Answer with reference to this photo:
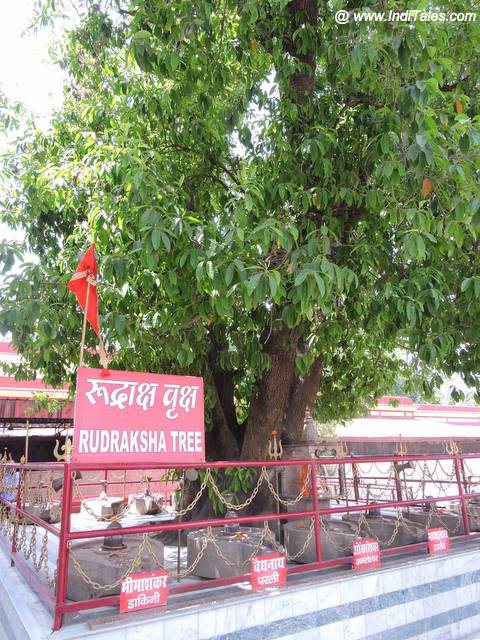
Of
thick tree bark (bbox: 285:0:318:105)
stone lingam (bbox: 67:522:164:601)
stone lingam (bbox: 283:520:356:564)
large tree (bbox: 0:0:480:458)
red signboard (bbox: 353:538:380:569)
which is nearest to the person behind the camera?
large tree (bbox: 0:0:480:458)

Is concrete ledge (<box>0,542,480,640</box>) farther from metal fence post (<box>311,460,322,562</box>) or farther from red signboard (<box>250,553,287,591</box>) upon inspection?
metal fence post (<box>311,460,322,562</box>)

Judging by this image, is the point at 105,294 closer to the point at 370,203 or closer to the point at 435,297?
the point at 370,203

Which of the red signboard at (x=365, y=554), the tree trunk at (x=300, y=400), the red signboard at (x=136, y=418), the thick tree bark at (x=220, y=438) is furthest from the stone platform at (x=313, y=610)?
the thick tree bark at (x=220, y=438)

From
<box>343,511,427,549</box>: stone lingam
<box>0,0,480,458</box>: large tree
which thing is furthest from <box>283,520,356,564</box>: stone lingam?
<box>0,0,480,458</box>: large tree

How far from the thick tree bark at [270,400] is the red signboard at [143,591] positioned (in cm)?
308

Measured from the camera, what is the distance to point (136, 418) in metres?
3.93

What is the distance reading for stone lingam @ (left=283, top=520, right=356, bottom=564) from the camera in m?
5.78

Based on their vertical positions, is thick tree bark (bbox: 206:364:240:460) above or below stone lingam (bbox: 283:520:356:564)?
above

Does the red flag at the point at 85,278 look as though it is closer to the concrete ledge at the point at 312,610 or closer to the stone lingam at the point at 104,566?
the stone lingam at the point at 104,566

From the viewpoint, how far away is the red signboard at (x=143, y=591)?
3.62 m

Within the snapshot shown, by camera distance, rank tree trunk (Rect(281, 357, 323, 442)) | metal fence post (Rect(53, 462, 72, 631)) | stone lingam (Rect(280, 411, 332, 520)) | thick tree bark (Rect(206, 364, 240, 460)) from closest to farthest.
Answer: metal fence post (Rect(53, 462, 72, 631))
stone lingam (Rect(280, 411, 332, 520))
thick tree bark (Rect(206, 364, 240, 460))
tree trunk (Rect(281, 357, 323, 442))

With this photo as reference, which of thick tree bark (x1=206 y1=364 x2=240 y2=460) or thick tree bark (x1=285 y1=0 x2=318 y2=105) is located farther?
thick tree bark (x1=206 y1=364 x2=240 y2=460)

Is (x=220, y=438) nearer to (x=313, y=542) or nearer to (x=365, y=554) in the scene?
(x=313, y=542)

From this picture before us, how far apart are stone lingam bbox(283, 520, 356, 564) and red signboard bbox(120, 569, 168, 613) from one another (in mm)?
2299
